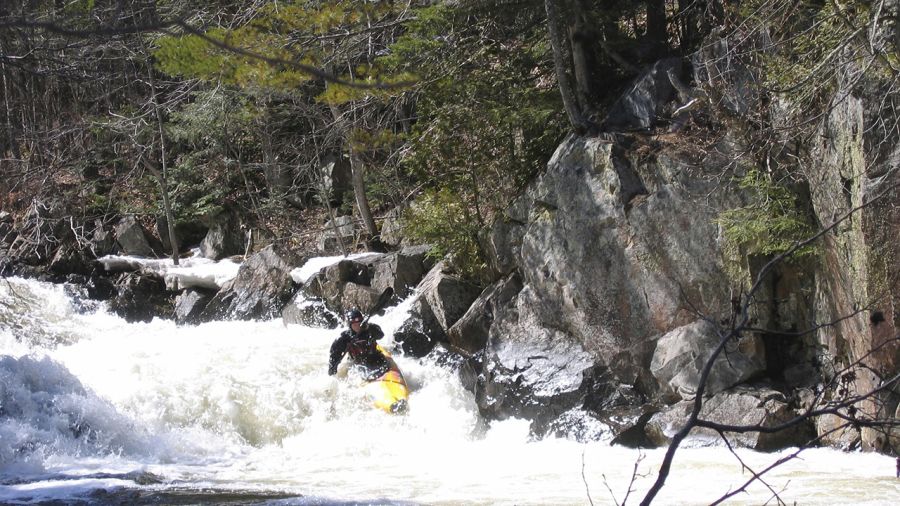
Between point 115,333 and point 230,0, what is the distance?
18.9ft

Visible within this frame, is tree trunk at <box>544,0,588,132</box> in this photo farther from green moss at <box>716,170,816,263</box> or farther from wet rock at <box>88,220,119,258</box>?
wet rock at <box>88,220,119,258</box>

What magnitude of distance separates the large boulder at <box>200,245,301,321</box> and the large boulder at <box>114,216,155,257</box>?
272 centimetres

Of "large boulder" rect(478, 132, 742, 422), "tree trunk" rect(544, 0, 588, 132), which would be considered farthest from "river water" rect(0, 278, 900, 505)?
"tree trunk" rect(544, 0, 588, 132)

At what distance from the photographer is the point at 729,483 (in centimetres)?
556

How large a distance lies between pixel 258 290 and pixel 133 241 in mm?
3767

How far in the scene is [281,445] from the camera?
7906 millimetres

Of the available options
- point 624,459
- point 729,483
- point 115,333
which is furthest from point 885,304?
point 115,333

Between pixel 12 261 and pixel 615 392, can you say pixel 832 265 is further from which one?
pixel 12 261

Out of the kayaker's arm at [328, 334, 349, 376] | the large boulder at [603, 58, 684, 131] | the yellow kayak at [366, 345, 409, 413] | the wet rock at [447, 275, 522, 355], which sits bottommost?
the yellow kayak at [366, 345, 409, 413]

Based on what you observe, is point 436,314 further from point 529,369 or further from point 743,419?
point 743,419

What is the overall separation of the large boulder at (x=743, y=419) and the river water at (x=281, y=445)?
0.17 metres

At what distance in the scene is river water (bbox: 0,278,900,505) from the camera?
557cm

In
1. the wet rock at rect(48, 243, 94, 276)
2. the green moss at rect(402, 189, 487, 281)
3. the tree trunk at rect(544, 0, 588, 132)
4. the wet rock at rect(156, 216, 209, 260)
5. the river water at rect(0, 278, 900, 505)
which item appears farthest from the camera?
the wet rock at rect(156, 216, 209, 260)

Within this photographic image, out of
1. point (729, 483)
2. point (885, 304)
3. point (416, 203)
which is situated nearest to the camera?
point (729, 483)
